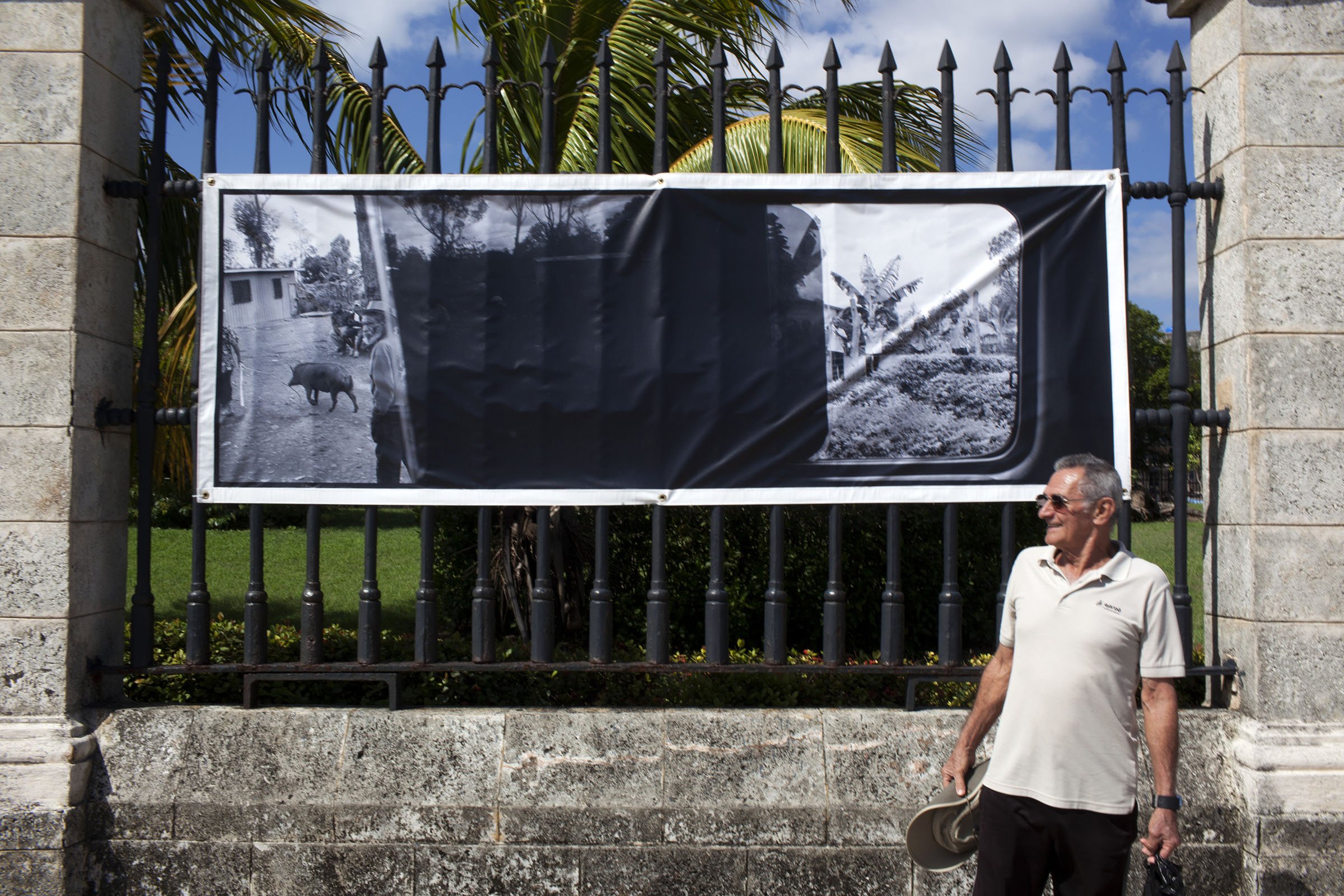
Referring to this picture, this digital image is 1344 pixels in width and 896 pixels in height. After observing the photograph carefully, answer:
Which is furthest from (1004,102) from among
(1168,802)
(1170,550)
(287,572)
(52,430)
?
(1170,550)

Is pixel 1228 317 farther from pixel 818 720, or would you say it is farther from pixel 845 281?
pixel 818 720

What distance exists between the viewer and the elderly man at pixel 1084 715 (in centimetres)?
270

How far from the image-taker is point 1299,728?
3.71 metres

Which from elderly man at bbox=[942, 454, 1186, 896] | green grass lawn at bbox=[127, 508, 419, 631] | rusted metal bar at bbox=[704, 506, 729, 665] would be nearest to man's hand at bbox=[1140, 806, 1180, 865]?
elderly man at bbox=[942, 454, 1186, 896]

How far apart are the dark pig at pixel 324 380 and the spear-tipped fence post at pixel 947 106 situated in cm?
256

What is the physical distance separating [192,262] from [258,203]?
2767 millimetres

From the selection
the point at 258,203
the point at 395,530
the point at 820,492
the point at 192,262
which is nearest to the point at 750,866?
the point at 820,492

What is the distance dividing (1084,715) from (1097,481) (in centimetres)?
65

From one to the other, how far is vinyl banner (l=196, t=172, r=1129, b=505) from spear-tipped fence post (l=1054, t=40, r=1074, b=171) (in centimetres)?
9

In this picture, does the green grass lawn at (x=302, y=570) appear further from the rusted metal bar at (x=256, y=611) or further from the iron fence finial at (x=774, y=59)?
the iron fence finial at (x=774, y=59)

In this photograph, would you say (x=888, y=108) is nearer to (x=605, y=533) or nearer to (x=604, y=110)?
(x=604, y=110)

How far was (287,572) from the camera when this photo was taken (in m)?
12.0

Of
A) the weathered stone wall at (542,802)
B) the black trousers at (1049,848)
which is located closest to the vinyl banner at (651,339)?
the weathered stone wall at (542,802)

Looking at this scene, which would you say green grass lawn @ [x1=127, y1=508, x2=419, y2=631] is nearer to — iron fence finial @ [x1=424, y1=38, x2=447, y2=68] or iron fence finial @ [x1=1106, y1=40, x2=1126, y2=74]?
iron fence finial @ [x1=424, y1=38, x2=447, y2=68]
